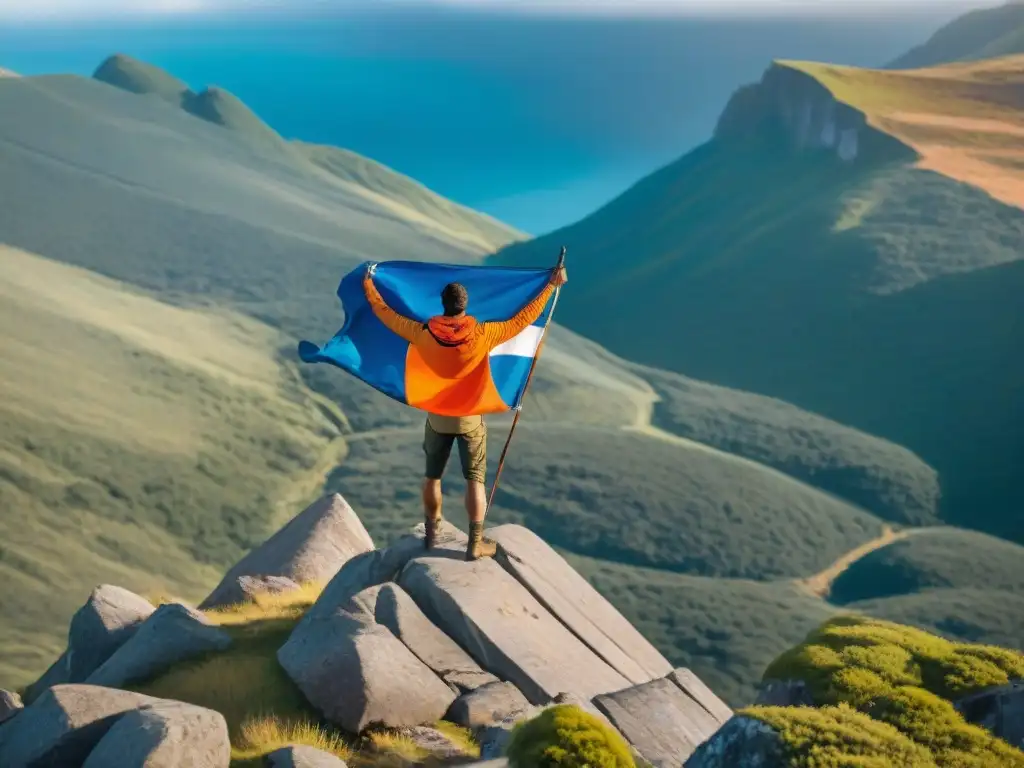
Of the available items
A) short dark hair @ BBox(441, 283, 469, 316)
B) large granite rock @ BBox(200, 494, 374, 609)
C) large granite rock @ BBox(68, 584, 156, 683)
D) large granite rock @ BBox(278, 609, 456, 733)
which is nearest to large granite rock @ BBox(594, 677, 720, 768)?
large granite rock @ BBox(278, 609, 456, 733)

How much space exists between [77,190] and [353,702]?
197469mm

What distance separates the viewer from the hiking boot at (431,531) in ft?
61.3

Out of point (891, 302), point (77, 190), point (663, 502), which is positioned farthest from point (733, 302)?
point (77, 190)

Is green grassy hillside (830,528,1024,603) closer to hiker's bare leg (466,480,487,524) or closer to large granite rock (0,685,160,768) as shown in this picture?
hiker's bare leg (466,480,487,524)

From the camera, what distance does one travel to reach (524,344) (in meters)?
18.1

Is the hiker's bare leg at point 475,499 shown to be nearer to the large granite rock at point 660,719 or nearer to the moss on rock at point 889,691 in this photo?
the large granite rock at point 660,719

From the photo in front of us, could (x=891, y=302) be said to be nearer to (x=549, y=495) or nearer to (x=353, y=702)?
(x=549, y=495)

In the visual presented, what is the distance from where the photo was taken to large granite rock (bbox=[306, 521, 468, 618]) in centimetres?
1864

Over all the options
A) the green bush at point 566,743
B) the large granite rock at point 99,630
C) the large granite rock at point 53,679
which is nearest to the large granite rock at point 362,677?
the green bush at point 566,743

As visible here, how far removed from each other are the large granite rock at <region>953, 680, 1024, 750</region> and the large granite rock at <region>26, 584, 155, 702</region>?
15.1 meters

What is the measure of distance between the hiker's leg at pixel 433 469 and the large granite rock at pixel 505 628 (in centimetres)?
76

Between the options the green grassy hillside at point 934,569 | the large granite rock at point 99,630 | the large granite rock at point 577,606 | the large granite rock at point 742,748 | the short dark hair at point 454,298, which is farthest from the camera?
the green grassy hillside at point 934,569

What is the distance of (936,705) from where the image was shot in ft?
40.1

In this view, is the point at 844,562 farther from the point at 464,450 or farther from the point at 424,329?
the point at 424,329
